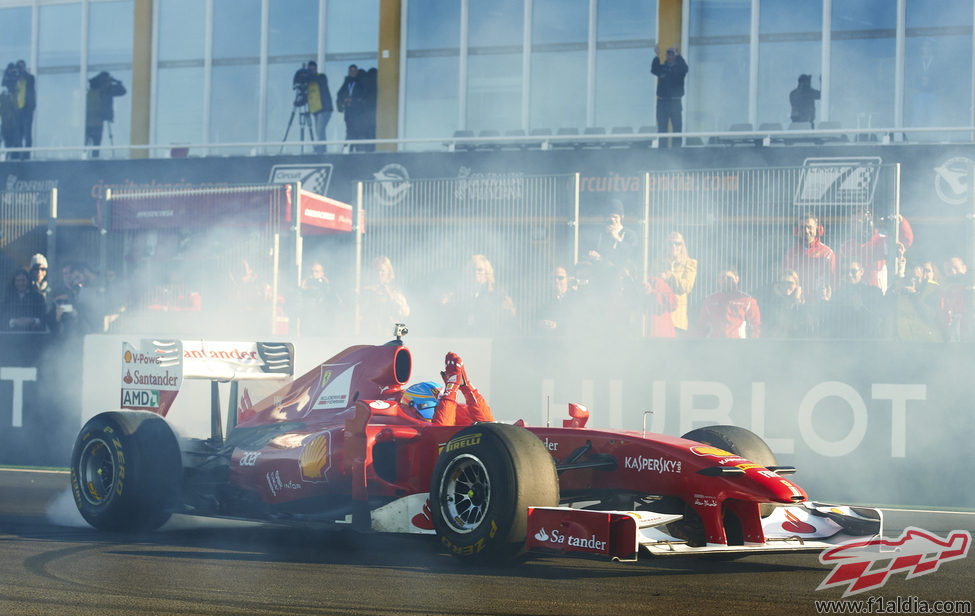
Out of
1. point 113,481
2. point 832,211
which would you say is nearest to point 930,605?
point 113,481

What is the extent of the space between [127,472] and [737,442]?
401 cm

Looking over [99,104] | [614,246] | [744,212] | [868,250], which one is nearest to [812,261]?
[868,250]

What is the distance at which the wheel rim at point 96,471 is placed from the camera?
786 cm

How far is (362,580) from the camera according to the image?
569 cm

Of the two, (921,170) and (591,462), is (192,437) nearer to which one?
(591,462)

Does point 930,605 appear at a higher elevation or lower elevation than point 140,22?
lower

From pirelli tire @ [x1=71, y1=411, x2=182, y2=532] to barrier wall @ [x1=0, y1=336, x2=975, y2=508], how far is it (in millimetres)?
2144

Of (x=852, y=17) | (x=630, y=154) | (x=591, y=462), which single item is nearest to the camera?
(x=591, y=462)

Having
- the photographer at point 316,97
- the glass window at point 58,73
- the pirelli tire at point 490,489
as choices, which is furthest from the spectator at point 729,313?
the glass window at point 58,73

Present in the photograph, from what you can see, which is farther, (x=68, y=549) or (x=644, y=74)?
(x=644, y=74)

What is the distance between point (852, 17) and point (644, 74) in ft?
11.2

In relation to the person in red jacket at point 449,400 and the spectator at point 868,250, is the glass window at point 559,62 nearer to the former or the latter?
the spectator at point 868,250

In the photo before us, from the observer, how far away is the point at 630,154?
47.8 ft

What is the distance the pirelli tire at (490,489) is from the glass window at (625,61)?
1336 centimetres
